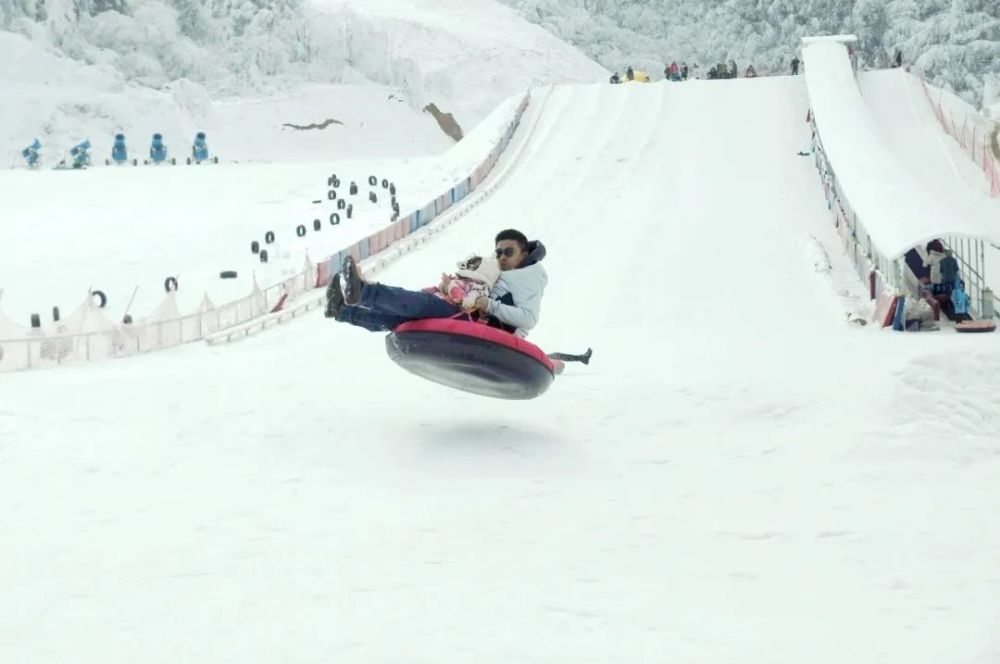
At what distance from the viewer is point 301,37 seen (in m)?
61.9

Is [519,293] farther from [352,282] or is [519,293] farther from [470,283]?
[352,282]

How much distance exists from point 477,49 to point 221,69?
20.7 metres

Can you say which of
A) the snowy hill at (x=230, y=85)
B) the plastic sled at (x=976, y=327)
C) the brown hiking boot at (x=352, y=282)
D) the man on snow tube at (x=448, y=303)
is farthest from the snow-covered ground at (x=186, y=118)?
the brown hiking boot at (x=352, y=282)

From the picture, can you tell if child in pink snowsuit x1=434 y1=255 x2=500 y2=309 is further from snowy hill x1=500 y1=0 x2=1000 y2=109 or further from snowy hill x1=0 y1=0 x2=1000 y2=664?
snowy hill x1=500 y1=0 x2=1000 y2=109

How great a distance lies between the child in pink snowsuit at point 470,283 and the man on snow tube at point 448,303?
51mm

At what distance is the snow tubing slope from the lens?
8289 mm

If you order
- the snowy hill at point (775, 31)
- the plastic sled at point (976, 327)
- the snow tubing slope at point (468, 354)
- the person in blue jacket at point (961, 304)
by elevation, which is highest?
the snowy hill at point (775, 31)

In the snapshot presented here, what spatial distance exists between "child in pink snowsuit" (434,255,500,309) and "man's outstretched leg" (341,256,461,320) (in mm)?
77

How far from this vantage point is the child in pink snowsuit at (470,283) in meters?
8.54

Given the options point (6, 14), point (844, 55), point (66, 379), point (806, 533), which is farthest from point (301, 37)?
point (806, 533)

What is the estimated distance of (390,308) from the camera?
8.24 metres

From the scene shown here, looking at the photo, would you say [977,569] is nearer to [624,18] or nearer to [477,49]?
[477,49]

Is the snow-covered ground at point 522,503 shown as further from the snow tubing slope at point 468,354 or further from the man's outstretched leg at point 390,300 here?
the man's outstretched leg at point 390,300

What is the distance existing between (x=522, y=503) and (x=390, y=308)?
170cm
